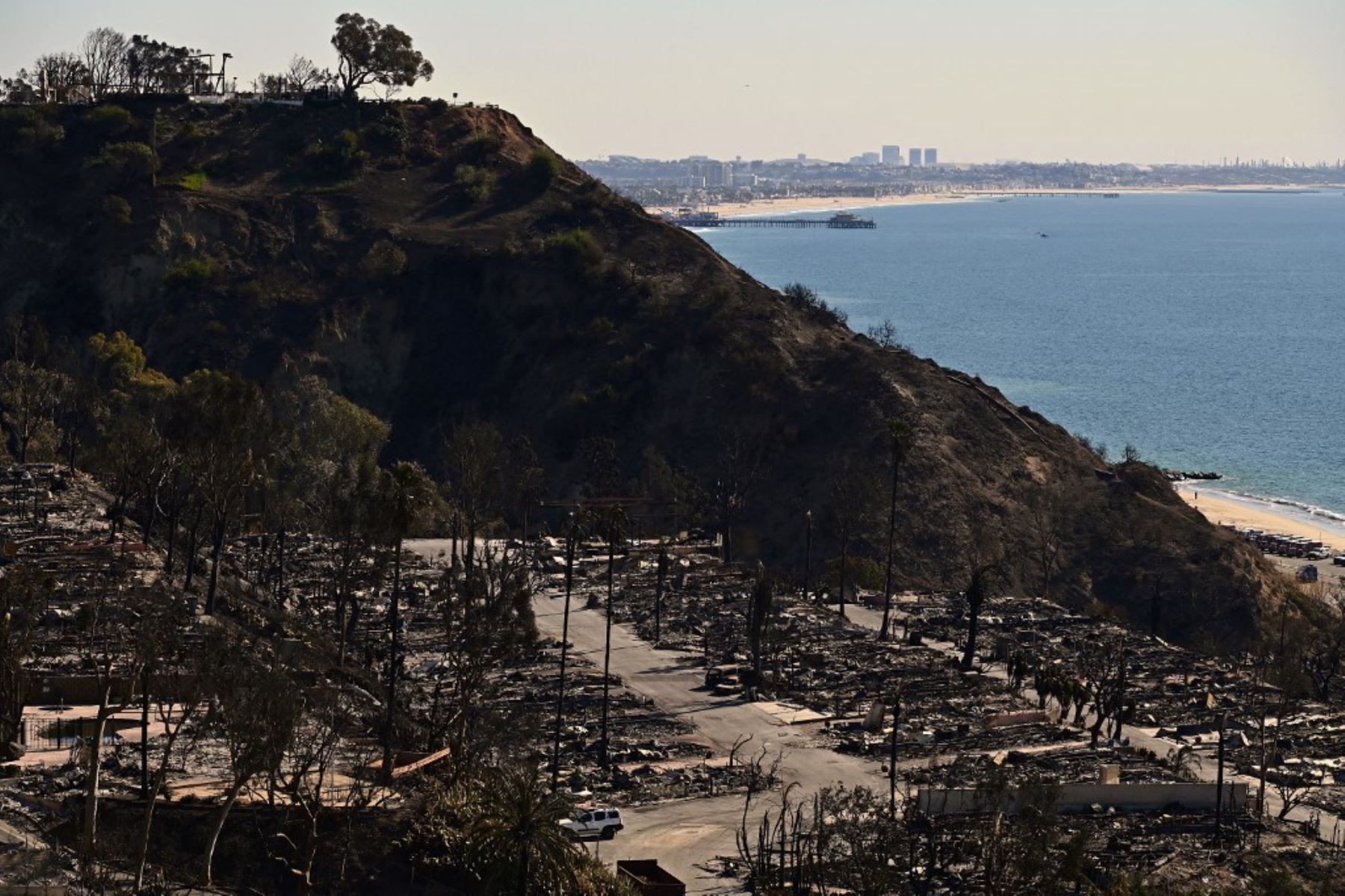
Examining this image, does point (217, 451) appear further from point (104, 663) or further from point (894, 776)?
point (894, 776)

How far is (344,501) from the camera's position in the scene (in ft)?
229

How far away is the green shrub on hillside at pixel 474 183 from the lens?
131250 millimetres

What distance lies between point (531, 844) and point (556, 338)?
7425cm

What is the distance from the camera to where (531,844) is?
43.7 m

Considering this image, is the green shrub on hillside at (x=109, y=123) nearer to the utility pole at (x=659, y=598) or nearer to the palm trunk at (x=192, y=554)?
the palm trunk at (x=192, y=554)

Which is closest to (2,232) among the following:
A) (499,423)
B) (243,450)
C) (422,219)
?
(422,219)

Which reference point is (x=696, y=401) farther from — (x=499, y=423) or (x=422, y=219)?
(x=422, y=219)

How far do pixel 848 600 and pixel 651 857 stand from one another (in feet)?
113

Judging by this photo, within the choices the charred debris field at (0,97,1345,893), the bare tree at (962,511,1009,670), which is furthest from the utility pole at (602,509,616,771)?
the bare tree at (962,511,1009,670)

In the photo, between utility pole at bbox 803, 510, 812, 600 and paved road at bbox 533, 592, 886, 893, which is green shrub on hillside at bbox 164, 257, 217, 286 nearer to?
utility pole at bbox 803, 510, 812, 600

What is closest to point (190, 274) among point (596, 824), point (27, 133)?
point (27, 133)

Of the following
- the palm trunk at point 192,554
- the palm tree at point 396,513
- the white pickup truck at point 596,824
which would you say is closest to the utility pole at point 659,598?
the palm tree at point 396,513

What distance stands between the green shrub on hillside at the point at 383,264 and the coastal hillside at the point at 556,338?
23 cm

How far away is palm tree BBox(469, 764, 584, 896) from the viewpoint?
43312mm
